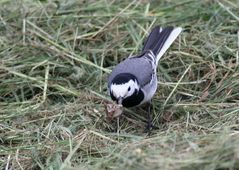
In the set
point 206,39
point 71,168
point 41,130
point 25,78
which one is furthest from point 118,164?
point 206,39

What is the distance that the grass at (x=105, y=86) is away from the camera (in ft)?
12.3

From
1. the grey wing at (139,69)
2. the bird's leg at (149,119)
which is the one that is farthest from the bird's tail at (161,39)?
the bird's leg at (149,119)

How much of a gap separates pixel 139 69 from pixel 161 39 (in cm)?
60

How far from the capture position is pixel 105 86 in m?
5.22

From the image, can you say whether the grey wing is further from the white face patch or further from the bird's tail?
the bird's tail

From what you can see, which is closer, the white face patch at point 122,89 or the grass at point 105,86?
the grass at point 105,86

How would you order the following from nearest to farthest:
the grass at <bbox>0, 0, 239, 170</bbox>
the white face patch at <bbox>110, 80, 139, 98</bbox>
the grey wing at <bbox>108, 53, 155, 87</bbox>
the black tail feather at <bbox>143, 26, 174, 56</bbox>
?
the grass at <bbox>0, 0, 239, 170</bbox>, the white face patch at <bbox>110, 80, 139, 98</bbox>, the grey wing at <bbox>108, 53, 155, 87</bbox>, the black tail feather at <bbox>143, 26, 174, 56</bbox>

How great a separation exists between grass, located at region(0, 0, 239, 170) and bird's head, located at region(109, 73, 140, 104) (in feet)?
0.88

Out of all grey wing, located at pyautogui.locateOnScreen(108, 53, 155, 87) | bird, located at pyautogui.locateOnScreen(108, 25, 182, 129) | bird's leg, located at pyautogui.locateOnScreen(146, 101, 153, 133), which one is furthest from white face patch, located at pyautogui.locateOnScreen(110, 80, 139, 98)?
bird's leg, located at pyautogui.locateOnScreen(146, 101, 153, 133)

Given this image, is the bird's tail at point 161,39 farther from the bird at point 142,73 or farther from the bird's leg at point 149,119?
the bird's leg at point 149,119

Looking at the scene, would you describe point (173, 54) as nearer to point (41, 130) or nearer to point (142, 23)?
point (142, 23)

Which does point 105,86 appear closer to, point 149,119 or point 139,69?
point 139,69

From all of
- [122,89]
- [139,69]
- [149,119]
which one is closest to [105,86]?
[139,69]

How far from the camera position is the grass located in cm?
374
